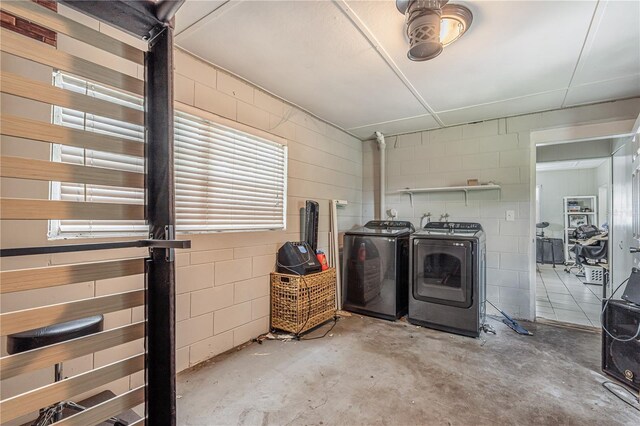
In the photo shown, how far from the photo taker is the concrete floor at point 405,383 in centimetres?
179

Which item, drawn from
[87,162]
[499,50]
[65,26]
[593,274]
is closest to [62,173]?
[65,26]

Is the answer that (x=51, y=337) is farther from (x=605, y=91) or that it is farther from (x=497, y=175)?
(x=605, y=91)

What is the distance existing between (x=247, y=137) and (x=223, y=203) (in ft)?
2.28

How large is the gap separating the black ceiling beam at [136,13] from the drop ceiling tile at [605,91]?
3538mm

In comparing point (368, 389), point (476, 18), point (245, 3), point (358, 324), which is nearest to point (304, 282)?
point (358, 324)

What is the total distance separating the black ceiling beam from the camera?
74 cm

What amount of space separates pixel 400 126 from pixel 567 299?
140 inches

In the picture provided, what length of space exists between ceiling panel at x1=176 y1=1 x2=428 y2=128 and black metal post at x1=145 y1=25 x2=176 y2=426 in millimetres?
1274

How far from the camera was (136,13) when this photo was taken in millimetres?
799

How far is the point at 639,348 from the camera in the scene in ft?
6.61

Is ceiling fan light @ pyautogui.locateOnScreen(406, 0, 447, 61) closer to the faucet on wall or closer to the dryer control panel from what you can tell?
the dryer control panel

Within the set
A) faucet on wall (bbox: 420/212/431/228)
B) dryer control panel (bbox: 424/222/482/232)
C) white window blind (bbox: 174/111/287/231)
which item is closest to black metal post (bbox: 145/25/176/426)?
white window blind (bbox: 174/111/287/231)

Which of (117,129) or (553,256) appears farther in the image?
(553,256)

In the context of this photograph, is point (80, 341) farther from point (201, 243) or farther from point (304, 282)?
point (304, 282)
